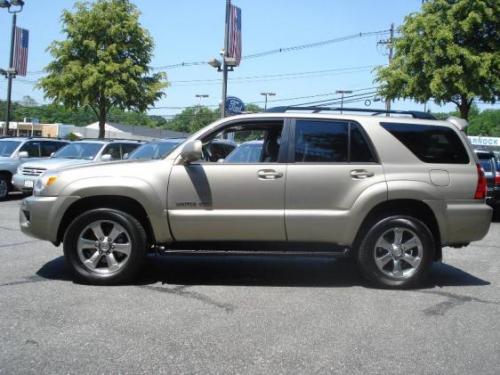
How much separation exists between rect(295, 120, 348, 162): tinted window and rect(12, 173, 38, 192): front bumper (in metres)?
9.16

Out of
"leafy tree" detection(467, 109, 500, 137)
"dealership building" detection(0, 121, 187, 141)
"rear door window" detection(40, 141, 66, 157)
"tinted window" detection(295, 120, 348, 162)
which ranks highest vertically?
"leafy tree" detection(467, 109, 500, 137)

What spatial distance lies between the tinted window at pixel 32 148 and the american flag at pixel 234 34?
8.88m

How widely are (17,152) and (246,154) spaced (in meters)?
11.3

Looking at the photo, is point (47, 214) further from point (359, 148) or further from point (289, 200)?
point (359, 148)

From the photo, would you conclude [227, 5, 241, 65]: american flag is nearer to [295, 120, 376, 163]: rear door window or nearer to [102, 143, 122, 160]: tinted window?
[102, 143, 122, 160]: tinted window

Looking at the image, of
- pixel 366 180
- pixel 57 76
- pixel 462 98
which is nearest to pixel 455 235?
pixel 366 180

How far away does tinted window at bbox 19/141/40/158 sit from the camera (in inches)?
635

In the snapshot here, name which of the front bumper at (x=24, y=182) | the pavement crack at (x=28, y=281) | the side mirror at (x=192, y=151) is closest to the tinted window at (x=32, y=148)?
the front bumper at (x=24, y=182)

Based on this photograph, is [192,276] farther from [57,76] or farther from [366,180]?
[57,76]

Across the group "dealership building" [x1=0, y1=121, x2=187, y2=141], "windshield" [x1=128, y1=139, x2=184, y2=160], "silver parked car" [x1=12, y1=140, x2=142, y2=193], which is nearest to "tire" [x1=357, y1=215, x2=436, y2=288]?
"windshield" [x1=128, y1=139, x2=184, y2=160]

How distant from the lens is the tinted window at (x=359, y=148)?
20.4 feet

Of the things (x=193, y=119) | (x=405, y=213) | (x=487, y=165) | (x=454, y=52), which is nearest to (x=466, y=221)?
(x=405, y=213)

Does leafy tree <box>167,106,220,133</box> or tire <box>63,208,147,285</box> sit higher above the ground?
leafy tree <box>167,106,220,133</box>

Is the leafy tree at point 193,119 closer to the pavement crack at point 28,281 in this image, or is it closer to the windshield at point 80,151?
the windshield at point 80,151
